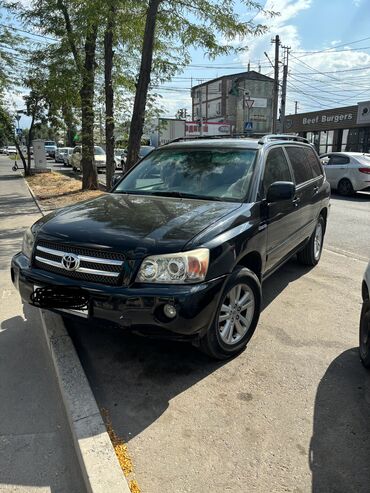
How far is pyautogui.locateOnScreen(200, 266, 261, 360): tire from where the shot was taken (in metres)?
3.22

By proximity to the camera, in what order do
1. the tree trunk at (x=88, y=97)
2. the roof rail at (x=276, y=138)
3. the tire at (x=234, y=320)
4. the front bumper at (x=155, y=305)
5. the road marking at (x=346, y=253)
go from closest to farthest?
1. the front bumper at (x=155, y=305)
2. the tire at (x=234, y=320)
3. the roof rail at (x=276, y=138)
4. the road marking at (x=346, y=253)
5. the tree trunk at (x=88, y=97)

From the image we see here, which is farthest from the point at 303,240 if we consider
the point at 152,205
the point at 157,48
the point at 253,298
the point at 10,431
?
the point at 157,48

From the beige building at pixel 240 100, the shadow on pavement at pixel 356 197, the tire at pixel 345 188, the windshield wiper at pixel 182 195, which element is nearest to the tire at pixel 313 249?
the windshield wiper at pixel 182 195

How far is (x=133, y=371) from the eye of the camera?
10.9 feet

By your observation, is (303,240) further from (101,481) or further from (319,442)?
(101,481)

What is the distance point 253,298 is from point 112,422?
5.14 ft

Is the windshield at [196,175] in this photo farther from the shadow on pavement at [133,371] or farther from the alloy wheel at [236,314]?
the shadow on pavement at [133,371]

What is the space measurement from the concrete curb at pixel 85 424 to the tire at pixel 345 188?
42.9 feet

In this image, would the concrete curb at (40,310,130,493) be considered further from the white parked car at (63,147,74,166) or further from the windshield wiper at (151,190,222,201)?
the white parked car at (63,147,74,166)

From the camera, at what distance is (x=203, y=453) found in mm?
2482

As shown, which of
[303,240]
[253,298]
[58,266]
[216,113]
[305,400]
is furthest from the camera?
[216,113]

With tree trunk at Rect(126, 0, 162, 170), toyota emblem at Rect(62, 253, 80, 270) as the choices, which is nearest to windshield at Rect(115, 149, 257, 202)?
toyota emblem at Rect(62, 253, 80, 270)

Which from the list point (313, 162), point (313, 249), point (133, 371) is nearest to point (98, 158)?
point (313, 162)

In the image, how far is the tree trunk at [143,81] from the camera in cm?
849
